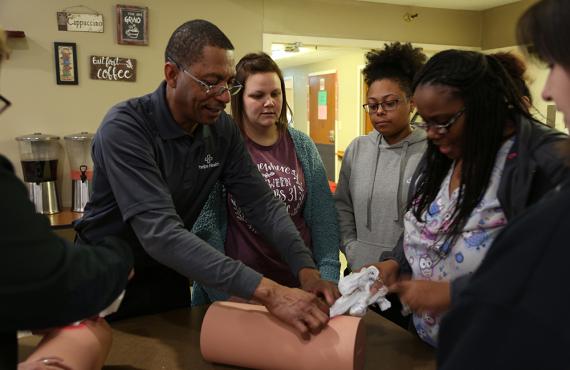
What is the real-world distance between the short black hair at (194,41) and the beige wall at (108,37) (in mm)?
2045

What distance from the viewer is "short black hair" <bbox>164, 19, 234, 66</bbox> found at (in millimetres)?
1412

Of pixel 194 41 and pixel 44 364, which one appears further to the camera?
pixel 194 41

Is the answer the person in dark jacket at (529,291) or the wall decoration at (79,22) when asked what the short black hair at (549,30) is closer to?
the person in dark jacket at (529,291)

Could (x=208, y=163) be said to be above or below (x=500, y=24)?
below

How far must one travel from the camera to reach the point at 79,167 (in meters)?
3.17

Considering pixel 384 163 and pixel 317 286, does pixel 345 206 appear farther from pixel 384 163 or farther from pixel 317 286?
pixel 317 286

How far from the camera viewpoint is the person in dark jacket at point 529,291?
1.62 ft

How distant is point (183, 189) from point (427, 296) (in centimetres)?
81

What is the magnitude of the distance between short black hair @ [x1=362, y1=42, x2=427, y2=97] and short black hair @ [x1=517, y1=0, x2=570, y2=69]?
1.21 metres

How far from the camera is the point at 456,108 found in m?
1.18

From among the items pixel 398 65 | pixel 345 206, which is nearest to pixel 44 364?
pixel 345 206

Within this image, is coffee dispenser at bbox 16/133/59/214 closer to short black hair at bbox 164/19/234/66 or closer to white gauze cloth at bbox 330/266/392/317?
short black hair at bbox 164/19/234/66

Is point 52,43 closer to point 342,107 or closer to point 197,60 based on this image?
point 197,60

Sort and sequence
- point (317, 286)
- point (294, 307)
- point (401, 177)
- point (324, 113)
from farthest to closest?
point (324, 113), point (401, 177), point (317, 286), point (294, 307)
